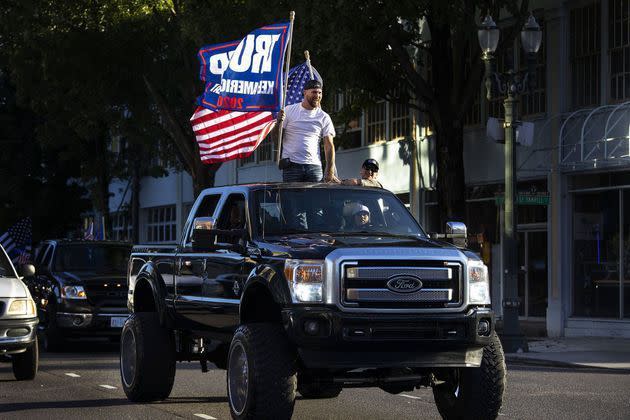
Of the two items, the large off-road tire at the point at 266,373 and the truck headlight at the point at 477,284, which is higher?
the truck headlight at the point at 477,284

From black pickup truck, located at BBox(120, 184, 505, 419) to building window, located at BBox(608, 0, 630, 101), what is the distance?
15891mm

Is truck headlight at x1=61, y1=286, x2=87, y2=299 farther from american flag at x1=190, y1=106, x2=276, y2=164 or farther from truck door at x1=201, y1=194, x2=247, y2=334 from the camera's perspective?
truck door at x1=201, y1=194, x2=247, y2=334

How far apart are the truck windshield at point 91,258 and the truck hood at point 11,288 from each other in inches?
279

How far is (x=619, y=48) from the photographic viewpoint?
26.9 m

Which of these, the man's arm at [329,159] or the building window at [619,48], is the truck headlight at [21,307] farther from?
the building window at [619,48]

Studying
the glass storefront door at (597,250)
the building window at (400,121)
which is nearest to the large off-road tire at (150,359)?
the glass storefront door at (597,250)

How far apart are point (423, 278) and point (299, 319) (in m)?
0.93

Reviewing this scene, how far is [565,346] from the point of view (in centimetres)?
2422

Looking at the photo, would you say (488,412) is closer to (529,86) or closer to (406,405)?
(406,405)

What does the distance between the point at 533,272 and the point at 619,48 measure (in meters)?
5.27

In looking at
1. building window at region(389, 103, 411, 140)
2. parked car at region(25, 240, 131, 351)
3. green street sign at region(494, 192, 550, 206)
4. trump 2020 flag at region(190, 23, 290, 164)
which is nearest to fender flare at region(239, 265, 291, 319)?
trump 2020 flag at region(190, 23, 290, 164)

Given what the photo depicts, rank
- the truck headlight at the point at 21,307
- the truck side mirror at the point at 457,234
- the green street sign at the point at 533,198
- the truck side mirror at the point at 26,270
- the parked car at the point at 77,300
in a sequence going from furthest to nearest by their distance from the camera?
the green street sign at the point at 533,198
the parked car at the point at 77,300
the truck side mirror at the point at 26,270
the truck headlight at the point at 21,307
the truck side mirror at the point at 457,234

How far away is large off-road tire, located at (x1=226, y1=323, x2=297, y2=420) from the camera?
1009 cm

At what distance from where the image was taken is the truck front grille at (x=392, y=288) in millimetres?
10070
